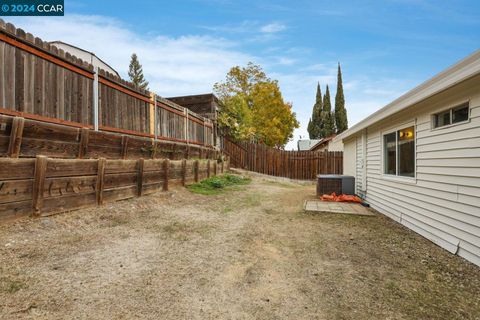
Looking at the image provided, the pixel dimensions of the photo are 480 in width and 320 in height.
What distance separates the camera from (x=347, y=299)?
218 centimetres

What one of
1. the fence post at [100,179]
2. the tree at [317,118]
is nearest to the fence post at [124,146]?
the fence post at [100,179]

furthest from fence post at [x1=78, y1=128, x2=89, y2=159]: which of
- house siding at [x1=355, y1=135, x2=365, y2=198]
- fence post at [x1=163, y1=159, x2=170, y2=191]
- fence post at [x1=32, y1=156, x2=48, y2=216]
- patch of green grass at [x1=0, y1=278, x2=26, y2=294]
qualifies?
house siding at [x1=355, y1=135, x2=365, y2=198]

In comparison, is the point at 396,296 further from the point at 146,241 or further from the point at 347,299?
the point at 146,241

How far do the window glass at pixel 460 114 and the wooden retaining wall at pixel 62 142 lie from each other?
6.14 meters

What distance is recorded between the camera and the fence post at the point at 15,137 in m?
3.20

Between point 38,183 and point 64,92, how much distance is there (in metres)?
1.88

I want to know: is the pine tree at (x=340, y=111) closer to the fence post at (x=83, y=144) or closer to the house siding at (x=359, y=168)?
the house siding at (x=359, y=168)

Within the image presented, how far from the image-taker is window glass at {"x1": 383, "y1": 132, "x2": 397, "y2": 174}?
557 cm

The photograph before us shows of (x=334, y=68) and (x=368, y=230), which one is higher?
(x=334, y=68)

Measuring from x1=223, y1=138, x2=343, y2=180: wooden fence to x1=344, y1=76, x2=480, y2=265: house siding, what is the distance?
31.4ft

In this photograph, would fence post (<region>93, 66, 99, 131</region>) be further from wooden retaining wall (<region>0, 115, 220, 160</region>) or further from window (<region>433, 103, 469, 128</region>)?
window (<region>433, 103, 469, 128</region>)

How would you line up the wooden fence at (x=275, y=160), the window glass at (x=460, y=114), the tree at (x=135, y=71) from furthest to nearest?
1. the tree at (x=135, y=71)
2. the wooden fence at (x=275, y=160)
3. the window glass at (x=460, y=114)

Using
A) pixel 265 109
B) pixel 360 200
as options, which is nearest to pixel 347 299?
pixel 360 200

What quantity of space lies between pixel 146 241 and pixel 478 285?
159 inches
